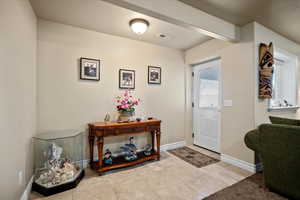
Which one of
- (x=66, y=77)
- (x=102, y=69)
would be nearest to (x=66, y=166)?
(x=66, y=77)

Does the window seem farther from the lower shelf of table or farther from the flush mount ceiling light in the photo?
the flush mount ceiling light

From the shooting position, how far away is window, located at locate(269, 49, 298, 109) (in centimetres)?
335

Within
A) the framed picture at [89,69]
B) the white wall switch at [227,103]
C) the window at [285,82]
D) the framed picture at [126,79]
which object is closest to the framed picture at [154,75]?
the framed picture at [126,79]

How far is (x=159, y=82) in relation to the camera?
3332mm

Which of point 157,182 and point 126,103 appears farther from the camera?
point 126,103

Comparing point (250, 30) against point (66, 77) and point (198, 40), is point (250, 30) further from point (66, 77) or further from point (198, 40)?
point (66, 77)

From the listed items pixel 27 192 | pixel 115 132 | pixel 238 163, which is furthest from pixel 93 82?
pixel 238 163

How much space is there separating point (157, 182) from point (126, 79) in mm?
1947

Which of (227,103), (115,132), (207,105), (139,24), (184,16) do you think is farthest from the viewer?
(207,105)

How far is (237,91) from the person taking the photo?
8.46ft

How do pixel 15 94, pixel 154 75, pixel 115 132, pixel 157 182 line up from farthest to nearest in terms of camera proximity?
pixel 154 75
pixel 115 132
pixel 157 182
pixel 15 94

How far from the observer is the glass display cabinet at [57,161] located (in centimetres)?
185

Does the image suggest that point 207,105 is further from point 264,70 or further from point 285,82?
point 285,82

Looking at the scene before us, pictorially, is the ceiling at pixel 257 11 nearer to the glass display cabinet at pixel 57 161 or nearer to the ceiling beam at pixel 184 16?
the ceiling beam at pixel 184 16
